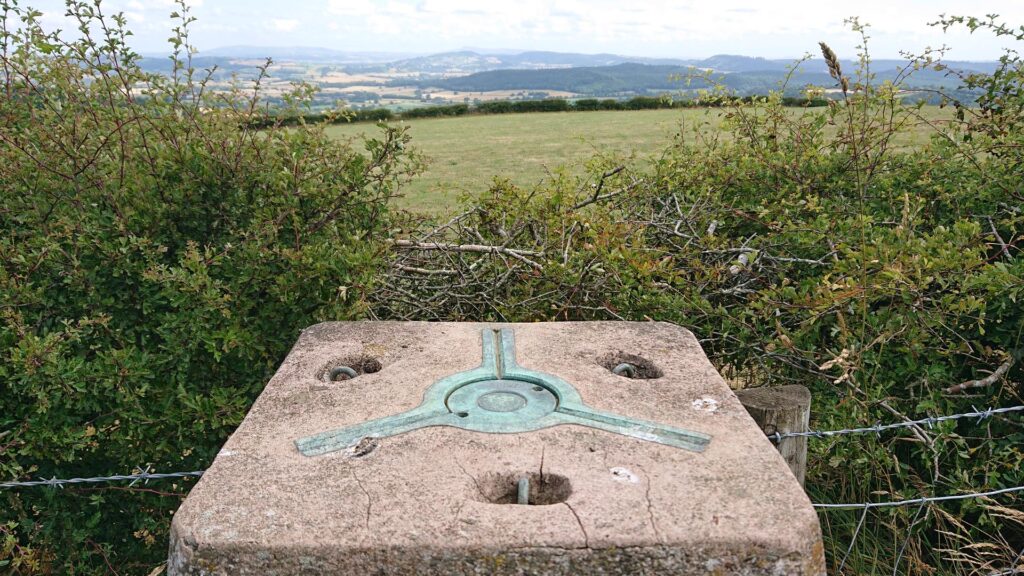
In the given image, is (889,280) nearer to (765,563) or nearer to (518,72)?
(765,563)

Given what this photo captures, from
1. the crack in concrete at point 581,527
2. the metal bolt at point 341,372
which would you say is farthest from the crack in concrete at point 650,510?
the metal bolt at point 341,372

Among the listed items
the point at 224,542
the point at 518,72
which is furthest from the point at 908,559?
the point at 518,72

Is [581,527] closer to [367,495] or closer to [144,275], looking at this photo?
[367,495]

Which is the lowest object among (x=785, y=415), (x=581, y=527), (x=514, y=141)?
(x=514, y=141)

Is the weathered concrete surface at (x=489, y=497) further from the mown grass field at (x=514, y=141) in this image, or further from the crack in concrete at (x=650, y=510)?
the mown grass field at (x=514, y=141)

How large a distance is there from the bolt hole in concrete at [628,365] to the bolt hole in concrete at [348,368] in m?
0.82

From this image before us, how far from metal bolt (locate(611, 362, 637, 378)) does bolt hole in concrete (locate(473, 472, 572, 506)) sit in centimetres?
75

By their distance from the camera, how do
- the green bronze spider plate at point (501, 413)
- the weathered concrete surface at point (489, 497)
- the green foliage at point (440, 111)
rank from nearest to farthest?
the weathered concrete surface at point (489, 497)
the green bronze spider plate at point (501, 413)
the green foliage at point (440, 111)

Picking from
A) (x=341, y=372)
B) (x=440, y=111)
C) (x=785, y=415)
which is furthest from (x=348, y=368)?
(x=440, y=111)

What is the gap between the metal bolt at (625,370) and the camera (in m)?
2.64

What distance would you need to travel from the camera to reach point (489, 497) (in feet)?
6.25

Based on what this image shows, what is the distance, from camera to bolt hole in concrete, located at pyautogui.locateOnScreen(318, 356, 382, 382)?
2604mm

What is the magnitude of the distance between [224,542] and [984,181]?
13.0 feet

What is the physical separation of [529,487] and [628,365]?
854mm
